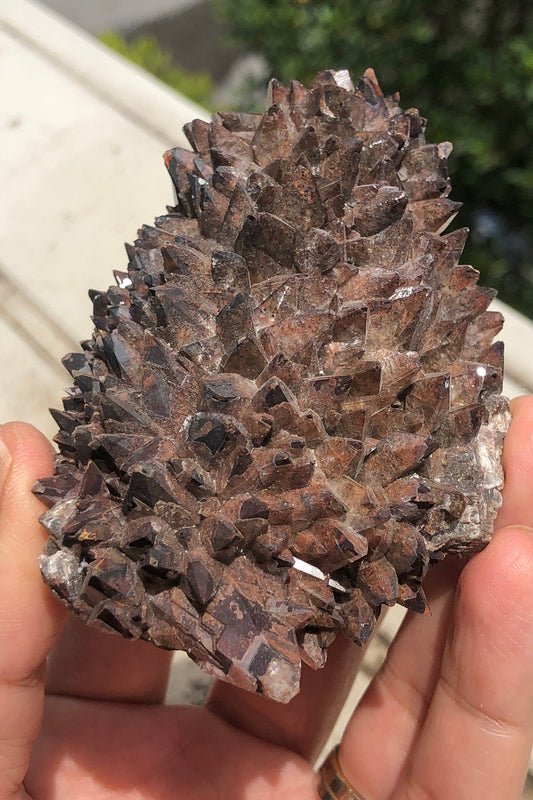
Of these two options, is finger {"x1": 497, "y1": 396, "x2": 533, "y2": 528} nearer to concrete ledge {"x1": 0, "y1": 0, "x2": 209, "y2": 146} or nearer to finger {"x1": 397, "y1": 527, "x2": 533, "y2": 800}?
finger {"x1": 397, "y1": 527, "x2": 533, "y2": 800}

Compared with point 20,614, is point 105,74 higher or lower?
higher

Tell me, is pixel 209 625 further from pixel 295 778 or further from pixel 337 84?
pixel 337 84

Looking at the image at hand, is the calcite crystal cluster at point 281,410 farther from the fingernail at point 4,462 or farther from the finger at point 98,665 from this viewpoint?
the finger at point 98,665

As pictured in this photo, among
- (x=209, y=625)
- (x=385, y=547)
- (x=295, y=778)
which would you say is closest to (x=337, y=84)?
(x=385, y=547)

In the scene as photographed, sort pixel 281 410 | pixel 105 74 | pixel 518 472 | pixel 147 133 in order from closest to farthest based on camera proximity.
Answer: pixel 281 410 → pixel 518 472 → pixel 147 133 → pixel 105 74

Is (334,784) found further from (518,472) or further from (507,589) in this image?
(518,472)

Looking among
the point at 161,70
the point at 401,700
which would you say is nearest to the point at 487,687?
the point at 401,700

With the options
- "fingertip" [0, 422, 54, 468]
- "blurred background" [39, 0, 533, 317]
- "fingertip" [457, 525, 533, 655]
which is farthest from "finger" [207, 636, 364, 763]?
"blurred background" [39, 0, 533, 317]
